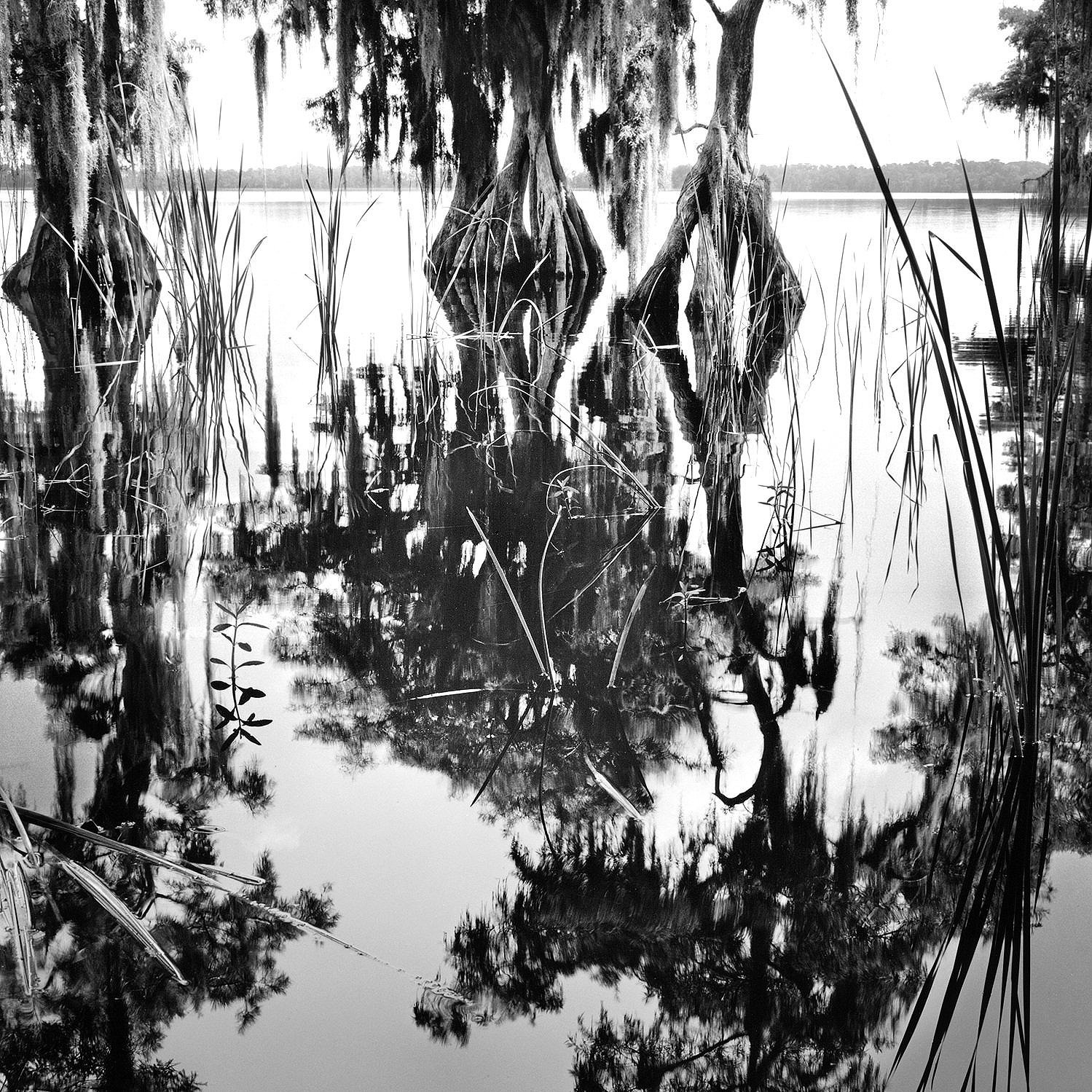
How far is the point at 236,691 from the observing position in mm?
1777

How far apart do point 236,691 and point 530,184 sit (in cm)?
749

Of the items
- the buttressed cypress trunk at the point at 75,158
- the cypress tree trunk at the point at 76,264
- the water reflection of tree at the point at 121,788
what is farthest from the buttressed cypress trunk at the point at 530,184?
the water reflection of tree at the point at 121,788

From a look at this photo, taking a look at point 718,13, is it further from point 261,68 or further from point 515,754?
point 515,754

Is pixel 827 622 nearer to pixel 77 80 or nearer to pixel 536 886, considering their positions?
pixel 536 886

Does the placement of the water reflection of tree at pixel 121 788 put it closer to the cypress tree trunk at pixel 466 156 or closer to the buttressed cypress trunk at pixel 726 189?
the buttressed cypress trunk at pixel 726 189

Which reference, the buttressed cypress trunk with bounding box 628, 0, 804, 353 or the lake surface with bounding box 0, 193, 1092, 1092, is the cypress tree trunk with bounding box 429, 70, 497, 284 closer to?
the buttressed cypress trunk with bounding box 628, 0, 804, 353

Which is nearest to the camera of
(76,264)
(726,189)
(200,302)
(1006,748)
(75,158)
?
(1006,748)

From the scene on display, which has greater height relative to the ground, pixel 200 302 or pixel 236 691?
pixel 200 302

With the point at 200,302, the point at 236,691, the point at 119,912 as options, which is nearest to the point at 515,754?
the point at 236,691

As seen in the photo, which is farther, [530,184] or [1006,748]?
[530,184]

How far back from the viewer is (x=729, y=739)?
165cm

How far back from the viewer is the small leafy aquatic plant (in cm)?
166

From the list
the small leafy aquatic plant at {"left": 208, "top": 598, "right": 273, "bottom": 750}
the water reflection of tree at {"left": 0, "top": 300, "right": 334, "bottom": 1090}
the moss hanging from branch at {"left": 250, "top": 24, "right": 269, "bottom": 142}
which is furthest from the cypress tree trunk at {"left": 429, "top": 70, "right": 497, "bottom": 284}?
the small leafy aquatic plant at {"left": 208, "top": 598, "right": 273, "bottom": 750}

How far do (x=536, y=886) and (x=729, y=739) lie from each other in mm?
463
